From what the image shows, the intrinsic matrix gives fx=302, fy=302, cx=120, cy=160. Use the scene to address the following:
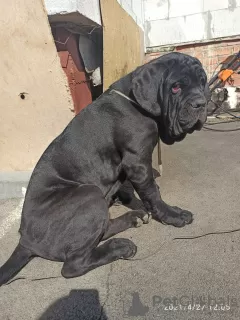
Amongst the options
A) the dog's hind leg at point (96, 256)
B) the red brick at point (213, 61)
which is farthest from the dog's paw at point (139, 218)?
the red brick at point (213, 61)

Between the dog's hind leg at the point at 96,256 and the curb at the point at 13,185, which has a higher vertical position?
the dog's hind leg at the point at 96,256

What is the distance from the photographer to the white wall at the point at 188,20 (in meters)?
7.14

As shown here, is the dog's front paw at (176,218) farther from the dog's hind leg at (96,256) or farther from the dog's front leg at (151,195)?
the dog's hind leg at (96,256)

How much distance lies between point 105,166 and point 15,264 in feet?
3.58

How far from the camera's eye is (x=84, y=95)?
4.62 meters

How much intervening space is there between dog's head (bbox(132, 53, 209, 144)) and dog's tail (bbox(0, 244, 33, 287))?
1.57 metres

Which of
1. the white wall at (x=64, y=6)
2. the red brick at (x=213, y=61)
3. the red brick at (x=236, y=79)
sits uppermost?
the white wall at (x=64, y=6)

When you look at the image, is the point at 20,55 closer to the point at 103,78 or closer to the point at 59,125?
the point at 59,125

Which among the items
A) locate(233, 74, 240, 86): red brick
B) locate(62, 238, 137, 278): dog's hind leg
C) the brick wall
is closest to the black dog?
locate(62, 238, 137, 278): dog's hind leg

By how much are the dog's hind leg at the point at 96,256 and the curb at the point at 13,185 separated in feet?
5.79

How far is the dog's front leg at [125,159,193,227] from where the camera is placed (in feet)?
8.84

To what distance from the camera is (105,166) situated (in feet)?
8.90

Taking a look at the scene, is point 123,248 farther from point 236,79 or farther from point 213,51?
point 213,51

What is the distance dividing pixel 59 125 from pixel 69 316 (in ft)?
7.92
